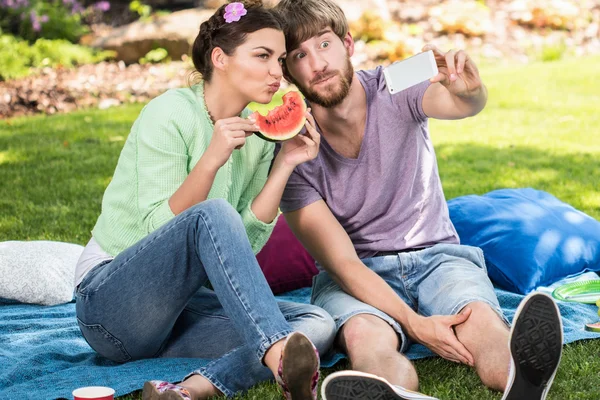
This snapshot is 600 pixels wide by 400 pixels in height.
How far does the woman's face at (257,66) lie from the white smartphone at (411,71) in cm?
51

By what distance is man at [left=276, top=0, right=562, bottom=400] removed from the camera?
148 inches

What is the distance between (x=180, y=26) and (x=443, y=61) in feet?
33.9

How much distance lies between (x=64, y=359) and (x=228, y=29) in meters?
1.72

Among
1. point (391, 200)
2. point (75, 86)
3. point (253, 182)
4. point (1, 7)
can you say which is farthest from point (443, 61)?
point (1, 7)

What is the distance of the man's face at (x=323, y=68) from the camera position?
404cm

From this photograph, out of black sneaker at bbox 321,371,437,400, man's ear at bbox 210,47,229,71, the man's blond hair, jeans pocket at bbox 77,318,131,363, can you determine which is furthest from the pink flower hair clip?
black sneaker at bbox 321,371,437,400

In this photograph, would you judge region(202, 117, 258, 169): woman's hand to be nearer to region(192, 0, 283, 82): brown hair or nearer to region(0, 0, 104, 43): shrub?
region(192, 0, 283, 82): brown hair

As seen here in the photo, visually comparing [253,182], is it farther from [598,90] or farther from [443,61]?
[598,90]

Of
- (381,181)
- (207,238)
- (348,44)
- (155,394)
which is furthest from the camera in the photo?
(348,44)

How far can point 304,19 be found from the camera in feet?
13.3

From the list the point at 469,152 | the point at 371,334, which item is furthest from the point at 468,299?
the point at 469,152

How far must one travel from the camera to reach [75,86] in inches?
452

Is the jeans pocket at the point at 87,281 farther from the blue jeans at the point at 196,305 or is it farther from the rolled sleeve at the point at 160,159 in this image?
the rolled sleeve at the point at 160,159

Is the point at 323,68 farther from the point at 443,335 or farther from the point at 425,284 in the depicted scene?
the point at 443,335
